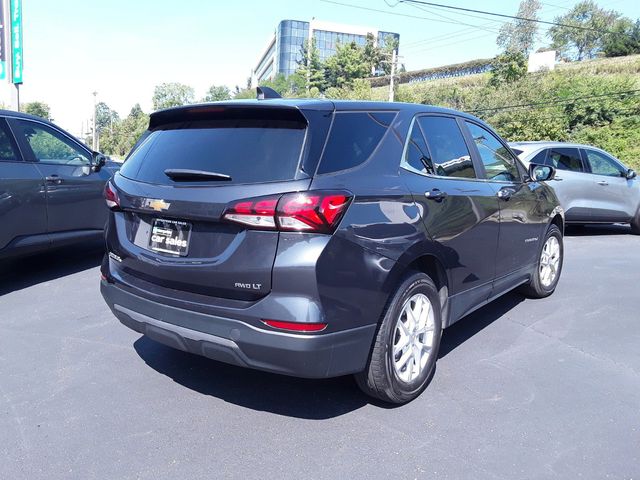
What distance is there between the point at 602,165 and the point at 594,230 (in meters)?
1.79

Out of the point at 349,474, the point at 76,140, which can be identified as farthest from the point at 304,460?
the point at 76,140

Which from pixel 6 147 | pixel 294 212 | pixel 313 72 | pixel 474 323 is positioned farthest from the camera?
pixel 313 72

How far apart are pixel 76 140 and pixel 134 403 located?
429 cm

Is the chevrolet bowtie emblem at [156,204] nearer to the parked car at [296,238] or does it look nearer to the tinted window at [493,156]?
the parked car at [296,238]

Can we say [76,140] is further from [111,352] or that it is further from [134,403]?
[134,403]

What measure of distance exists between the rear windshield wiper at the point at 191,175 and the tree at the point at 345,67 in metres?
76.8

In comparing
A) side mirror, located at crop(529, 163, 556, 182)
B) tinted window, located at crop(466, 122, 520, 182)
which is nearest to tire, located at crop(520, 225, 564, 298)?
side mirror, located at crop(529, 163, 556, 182)

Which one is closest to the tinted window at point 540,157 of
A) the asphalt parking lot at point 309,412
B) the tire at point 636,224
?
the tire at point 636,224

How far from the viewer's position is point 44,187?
578 cm

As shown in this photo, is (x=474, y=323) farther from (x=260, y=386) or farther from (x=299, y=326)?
(x=299, y=326)

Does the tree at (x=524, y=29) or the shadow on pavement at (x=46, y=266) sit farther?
the tree at (x=524, y=29)

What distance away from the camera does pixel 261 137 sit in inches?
115

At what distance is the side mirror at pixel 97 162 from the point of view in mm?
6508

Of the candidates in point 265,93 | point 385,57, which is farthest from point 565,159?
Result: point 385,57
